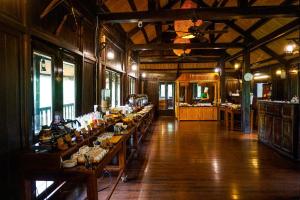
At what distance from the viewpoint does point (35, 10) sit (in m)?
3.01

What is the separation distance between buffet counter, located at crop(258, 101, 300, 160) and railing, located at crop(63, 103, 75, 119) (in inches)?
186

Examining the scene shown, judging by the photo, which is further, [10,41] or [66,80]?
[66,80]

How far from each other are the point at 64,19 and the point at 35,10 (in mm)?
791

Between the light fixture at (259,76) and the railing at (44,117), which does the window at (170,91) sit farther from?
the railing at (44,117)

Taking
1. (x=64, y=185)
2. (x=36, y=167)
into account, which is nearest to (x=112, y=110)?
(x=64, y=185)

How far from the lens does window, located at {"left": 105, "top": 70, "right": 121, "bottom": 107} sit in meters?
7.18

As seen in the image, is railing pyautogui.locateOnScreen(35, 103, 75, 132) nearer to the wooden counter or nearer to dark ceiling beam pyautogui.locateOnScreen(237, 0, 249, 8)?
dark ceiling beam pyautogui.locateOnScreen(237, 0, 249, 8)

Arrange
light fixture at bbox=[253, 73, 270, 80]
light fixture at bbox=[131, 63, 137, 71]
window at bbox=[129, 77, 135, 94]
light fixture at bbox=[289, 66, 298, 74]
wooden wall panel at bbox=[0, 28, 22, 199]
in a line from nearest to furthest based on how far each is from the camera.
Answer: wooden wall panel at bbox=[0, 28, 22, 199] < light fixture at bbox=[289, 66, 298, 74] < window at bbox=[129, 77, 135, 94] < light fixture at bbox=[131, 63, 137, 71] < light fixture at bbox=[253, 73, 270, 80]

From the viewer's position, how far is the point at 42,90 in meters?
3.38

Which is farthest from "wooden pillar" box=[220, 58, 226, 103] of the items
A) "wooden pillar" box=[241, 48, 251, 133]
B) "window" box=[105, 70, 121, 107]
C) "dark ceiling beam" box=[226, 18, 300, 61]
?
"window" box=[105, 70, 121, 107]

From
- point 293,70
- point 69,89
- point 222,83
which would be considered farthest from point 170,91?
point 69,89

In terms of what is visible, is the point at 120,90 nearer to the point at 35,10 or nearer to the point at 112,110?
the point at 112,110

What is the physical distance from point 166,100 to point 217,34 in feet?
19.7

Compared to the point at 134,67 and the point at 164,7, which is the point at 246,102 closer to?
the point at 164,7
